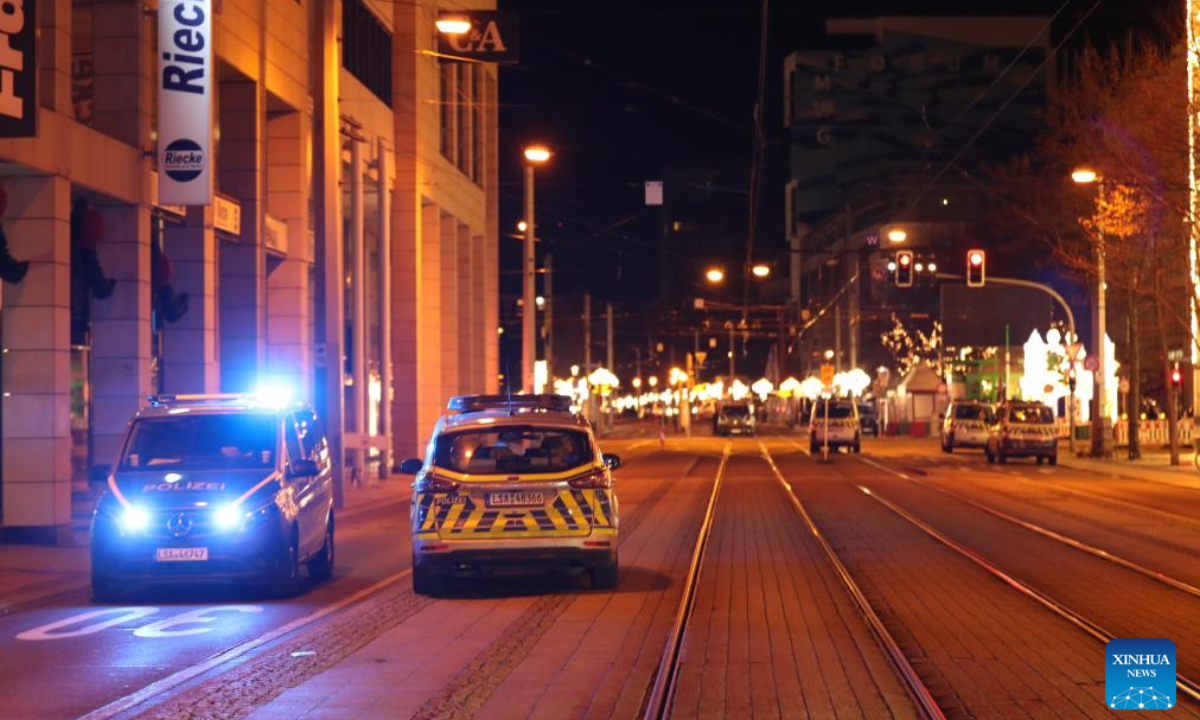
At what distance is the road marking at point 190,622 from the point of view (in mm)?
14477

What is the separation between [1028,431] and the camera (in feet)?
170

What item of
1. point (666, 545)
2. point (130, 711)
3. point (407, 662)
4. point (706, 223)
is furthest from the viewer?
point (706, 223)

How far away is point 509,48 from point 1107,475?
21.8 m

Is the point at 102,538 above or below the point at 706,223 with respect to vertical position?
below

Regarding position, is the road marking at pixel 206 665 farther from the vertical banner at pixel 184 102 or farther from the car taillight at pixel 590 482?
the vertical banner at pixel 184 102

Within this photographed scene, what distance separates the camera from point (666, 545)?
2278 centimetres

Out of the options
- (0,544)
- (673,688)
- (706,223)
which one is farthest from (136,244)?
(706,223)

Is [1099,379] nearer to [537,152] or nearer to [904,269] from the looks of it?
[904,269]

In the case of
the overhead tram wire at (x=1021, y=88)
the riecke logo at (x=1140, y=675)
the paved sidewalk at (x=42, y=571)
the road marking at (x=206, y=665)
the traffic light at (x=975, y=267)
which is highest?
the overhead tram wire at (x=1021, y=88)

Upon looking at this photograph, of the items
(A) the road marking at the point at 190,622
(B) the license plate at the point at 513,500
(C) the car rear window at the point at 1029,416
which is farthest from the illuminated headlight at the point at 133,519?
(C) the car rear window at the point at 1029,416

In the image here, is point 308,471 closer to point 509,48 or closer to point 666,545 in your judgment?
point 666,545

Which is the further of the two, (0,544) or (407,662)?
(0,544)

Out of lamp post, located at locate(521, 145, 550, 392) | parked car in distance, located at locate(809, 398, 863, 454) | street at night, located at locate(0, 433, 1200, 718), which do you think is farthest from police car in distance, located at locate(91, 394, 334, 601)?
parked car in distance, located at locate(809, 398, 863, 454)

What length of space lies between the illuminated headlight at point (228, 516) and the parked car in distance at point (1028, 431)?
3870 centimetres
